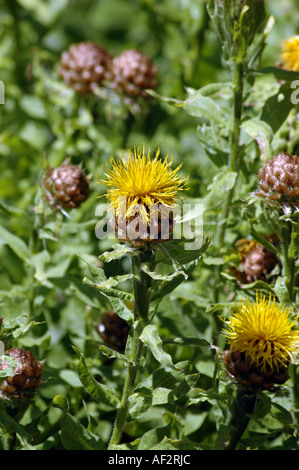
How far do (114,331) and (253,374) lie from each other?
0.60 m

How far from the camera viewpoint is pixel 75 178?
Answer: 6.79ft

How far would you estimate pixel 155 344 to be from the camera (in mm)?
1454

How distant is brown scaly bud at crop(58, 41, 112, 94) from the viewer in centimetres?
282

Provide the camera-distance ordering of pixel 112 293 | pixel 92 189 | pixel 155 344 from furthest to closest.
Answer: pixel 92 189, pixel 112 293, pixel 155 344

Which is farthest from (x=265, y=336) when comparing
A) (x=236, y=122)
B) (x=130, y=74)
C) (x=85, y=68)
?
(x=85, y=68)

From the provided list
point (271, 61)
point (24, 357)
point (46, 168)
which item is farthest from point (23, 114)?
point (24, 357)

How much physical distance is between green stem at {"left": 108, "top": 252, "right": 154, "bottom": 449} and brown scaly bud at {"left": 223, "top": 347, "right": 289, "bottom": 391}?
26cm

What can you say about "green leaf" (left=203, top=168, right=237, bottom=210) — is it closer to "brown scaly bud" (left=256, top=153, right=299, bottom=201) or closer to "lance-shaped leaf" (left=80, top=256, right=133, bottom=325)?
"brown scaly bud" (left=256, top=153, right=299, bottom=201)

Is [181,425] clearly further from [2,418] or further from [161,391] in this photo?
[2,418]

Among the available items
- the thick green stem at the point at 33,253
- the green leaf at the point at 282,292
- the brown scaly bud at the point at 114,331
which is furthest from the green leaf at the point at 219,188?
the thick green stem at the point at 33,253

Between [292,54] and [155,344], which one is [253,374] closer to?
[155,344]

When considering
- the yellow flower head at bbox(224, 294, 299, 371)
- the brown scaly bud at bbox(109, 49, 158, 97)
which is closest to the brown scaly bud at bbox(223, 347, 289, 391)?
the yellow flower head at bbox(224, 294, 299, 371)

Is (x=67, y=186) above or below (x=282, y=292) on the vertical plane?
above
